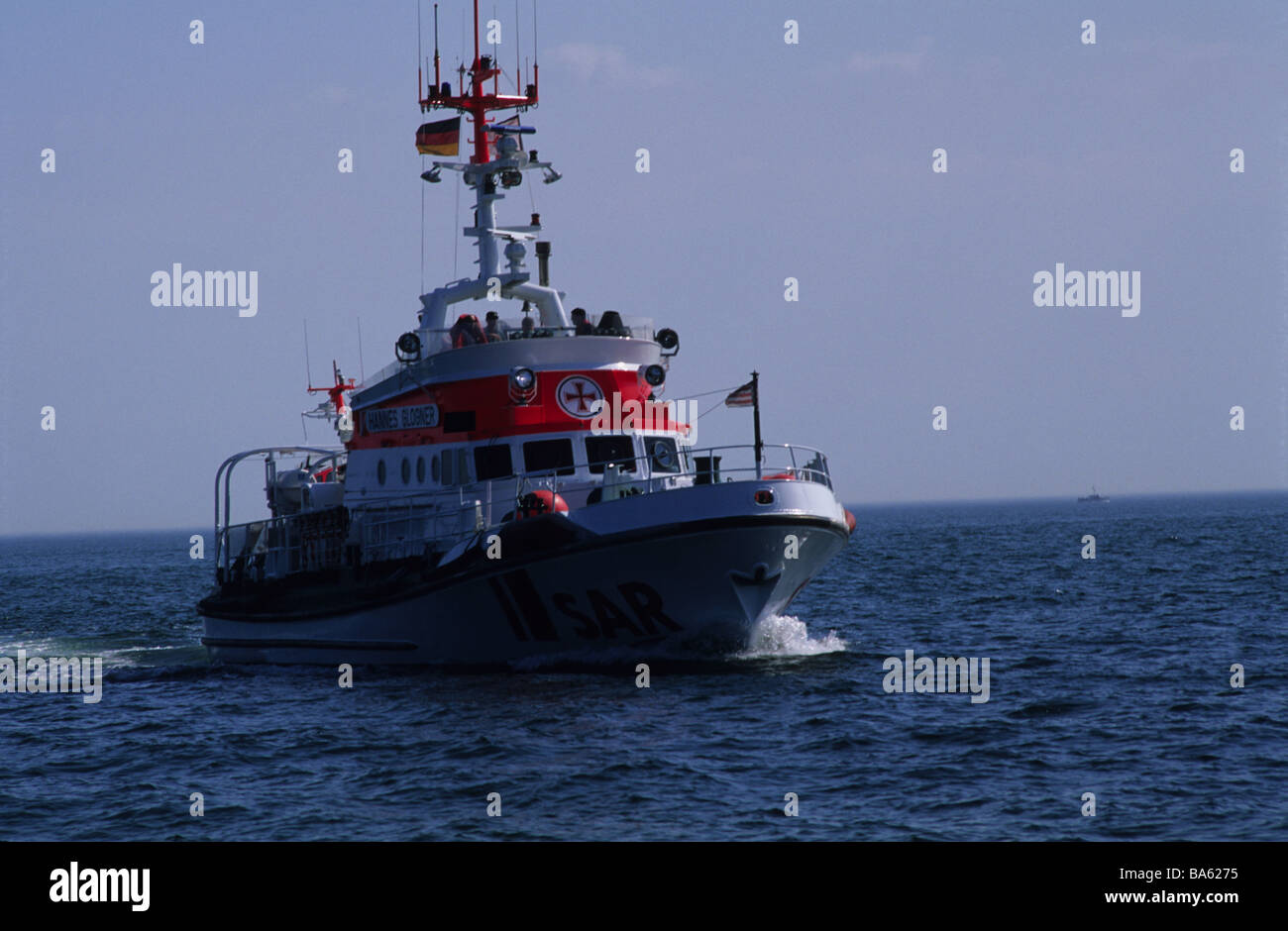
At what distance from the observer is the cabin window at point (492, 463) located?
896 inches

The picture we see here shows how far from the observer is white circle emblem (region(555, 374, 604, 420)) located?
2294cm

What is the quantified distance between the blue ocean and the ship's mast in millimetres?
7641

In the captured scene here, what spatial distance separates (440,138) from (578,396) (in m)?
6.80

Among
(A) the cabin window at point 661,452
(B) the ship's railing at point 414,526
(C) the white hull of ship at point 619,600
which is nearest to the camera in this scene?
Answer: (C) the white hull of ship at point 619,600

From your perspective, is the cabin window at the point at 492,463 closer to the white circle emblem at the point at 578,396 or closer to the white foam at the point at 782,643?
the white circle emblem at the point at 578,396

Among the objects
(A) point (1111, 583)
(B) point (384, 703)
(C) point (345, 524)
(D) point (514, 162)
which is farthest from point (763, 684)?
(A) point (1111, 583)

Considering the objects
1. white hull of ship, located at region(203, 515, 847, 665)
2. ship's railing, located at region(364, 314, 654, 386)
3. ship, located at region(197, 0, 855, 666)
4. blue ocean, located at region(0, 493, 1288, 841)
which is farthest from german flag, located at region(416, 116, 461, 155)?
blue ocean, located at region(0, 493, 1288, 841)

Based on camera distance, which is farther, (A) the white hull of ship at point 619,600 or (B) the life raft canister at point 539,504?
(B) the life raft canister at point 539,504

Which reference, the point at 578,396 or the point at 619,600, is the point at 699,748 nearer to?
the point at 619,600

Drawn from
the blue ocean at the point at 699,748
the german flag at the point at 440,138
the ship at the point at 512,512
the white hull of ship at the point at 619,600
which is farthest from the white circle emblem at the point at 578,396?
the german flag at the point at 440,138

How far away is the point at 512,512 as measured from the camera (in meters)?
21.2

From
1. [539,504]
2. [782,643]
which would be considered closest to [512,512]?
[539,504]

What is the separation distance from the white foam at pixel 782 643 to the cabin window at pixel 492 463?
5050 millimetres
